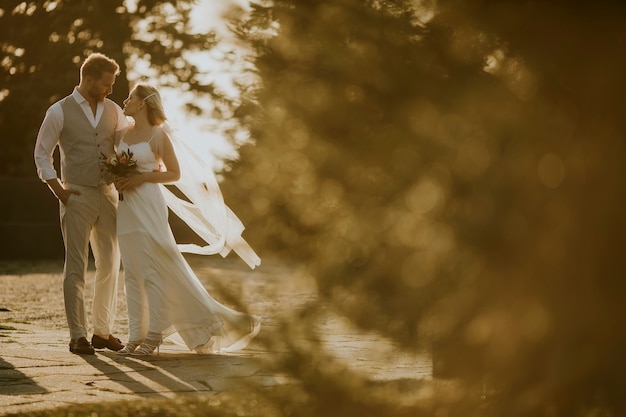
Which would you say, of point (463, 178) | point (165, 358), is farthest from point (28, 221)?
point (463, 178)

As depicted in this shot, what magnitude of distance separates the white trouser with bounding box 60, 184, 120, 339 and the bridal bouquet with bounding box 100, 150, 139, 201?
292mm

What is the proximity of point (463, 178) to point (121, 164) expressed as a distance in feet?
18.5

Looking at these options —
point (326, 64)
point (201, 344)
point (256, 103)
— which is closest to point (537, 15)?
point (326, 64)

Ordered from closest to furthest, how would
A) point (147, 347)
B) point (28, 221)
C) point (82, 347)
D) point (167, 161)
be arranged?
point (82, 347)
point (147, 347)
point (167, 161)
point (28, 221)

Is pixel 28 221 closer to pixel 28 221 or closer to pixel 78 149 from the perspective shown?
pixel 28 221

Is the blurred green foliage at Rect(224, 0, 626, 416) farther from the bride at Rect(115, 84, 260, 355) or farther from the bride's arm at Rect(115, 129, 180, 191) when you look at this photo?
the bride's arm at Rect(115, 129, 180, 191)

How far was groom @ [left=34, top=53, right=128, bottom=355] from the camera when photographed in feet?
27.3

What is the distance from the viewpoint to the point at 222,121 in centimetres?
295

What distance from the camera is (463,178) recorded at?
9.73 ft

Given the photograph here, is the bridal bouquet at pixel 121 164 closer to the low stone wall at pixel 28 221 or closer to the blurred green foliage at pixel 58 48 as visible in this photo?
the low stone wall at pixel 28 221

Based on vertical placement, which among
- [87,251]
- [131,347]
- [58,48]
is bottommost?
[58,48]

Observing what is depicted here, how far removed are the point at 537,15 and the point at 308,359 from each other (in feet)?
3.69

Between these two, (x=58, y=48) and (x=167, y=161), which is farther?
(x=58, y=48)

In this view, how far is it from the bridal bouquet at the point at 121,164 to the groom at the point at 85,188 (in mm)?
181
